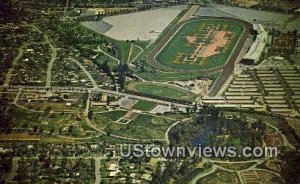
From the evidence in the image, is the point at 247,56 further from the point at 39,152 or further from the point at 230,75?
the point at 39,152

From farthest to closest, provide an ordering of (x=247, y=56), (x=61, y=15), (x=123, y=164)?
(x=61, y=15) → (x=247, y=56) → (x=123, y=164)

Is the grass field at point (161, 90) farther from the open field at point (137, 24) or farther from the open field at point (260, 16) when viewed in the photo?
the open field at point (260, 16)

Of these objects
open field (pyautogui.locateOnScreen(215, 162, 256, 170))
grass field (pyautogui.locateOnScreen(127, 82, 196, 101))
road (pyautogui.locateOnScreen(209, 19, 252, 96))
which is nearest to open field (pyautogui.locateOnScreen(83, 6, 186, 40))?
road (pyautogui.locateOnScreen(209, 19, 252, 96))

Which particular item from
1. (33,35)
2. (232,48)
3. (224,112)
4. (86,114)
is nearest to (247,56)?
(232,48)

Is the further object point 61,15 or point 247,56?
point 61,15

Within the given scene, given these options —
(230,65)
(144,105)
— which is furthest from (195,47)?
(144,105)

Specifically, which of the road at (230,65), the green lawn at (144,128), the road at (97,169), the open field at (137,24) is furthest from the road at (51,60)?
the road at (230,65)
